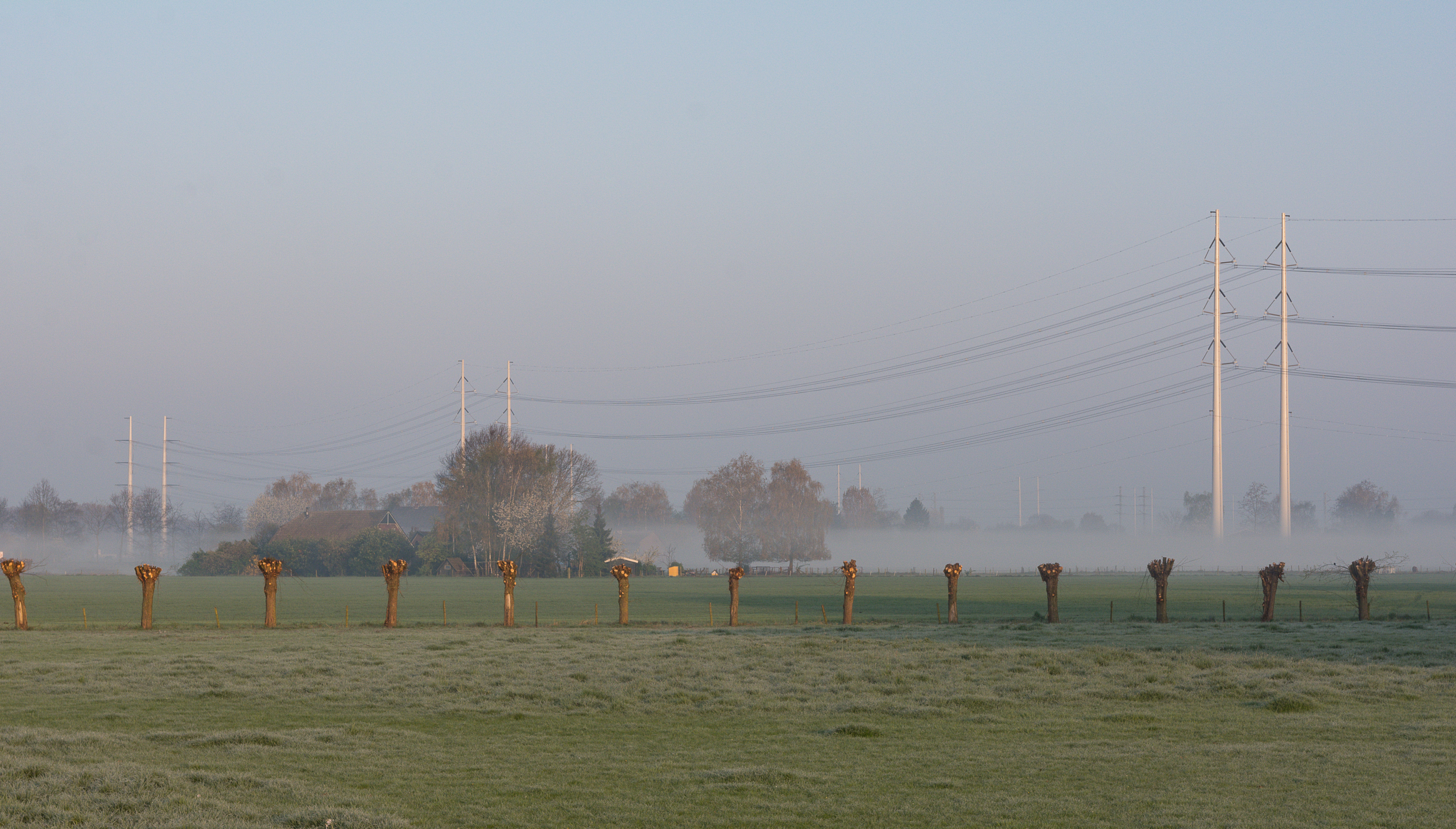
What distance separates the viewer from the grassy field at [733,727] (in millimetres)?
11805

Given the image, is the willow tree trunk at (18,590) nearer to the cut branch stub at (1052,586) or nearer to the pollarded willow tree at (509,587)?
the pollarded willow tree at (509,587)

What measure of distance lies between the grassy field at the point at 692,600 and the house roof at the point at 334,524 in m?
31.6

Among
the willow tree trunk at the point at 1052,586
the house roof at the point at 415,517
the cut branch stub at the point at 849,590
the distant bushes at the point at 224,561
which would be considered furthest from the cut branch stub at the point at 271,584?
the house roof at the point at 415,517

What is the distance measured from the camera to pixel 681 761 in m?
15.0

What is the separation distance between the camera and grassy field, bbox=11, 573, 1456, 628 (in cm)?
4631

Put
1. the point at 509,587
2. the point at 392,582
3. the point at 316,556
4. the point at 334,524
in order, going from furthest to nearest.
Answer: the point at 334,524, the point at 316,556, the point at 509,587, the point at 392,582

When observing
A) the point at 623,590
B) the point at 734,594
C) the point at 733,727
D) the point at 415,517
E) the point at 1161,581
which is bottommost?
the point at 415,517

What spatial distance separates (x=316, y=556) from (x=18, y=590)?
80.2 metres

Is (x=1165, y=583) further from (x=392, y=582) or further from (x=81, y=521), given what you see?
(x=81, y=521)

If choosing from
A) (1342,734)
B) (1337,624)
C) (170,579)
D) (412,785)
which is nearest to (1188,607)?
(1337,624)

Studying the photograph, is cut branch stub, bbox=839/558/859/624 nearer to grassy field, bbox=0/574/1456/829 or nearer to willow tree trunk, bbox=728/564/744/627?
willow tree trunk, bbox=728/564/744/627

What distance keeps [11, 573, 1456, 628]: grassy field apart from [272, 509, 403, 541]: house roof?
31574 millimetres

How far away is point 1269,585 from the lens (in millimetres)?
42281

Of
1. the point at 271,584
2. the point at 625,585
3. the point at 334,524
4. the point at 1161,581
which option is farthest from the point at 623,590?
the point at 334,524
